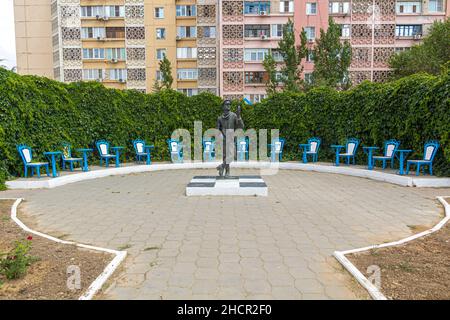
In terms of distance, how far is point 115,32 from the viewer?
41844 millimetres

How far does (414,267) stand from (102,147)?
11.7m

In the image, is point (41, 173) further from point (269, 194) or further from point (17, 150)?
point (269, 194)

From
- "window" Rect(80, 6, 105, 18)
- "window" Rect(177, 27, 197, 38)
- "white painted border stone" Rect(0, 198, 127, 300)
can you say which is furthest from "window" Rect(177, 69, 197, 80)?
"white painted border stone" Rect(0, 198, 127, 300)

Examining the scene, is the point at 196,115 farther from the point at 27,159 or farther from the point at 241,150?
the point at 27,159

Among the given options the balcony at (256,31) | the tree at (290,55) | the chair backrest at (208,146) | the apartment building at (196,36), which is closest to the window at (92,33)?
the apartment building at (196,36)

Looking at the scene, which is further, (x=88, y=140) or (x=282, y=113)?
(x=282, y=113)

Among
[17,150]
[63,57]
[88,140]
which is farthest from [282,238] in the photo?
[63,57]

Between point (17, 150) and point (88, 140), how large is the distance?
3.27 meters

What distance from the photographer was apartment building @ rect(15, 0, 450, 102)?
123 feet

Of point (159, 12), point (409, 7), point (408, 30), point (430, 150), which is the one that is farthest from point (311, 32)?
point (430, 150)

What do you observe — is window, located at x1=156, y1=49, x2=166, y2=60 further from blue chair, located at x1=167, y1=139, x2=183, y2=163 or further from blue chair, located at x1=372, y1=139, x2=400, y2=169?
blue chair, located at x1=372, y1=139, x2=400, y2=169
